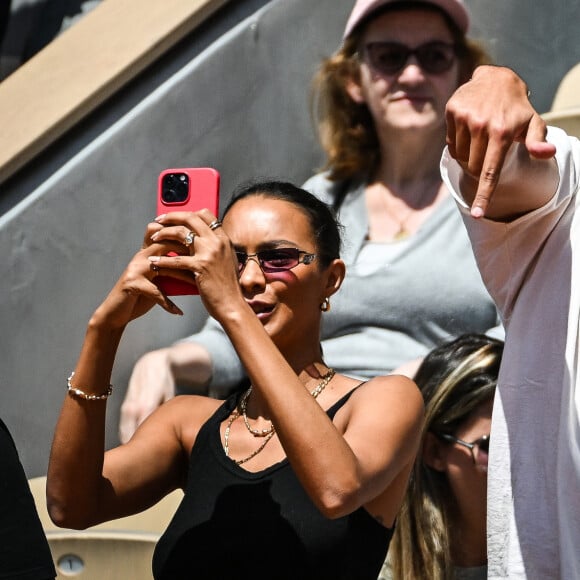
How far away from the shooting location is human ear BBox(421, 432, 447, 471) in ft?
9.53

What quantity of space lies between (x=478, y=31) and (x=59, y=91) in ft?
4.23

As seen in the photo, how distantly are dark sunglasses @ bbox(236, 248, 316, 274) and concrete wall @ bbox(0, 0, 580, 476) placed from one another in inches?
51.8

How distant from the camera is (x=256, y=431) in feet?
7.80

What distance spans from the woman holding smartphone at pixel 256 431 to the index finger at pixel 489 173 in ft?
1.64

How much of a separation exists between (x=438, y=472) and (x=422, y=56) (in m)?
1.17

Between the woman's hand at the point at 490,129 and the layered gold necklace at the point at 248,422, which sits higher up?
the woman's hand at the point at 490,129

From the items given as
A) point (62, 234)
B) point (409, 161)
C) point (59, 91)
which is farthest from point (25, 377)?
point (409, 161)

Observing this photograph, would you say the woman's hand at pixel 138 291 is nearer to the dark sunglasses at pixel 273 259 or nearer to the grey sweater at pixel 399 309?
the dark sunglasses at pixel 273 259

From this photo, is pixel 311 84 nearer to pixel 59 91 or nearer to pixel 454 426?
pixel 59 91

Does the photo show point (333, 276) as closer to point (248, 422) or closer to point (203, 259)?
point (248, 422)

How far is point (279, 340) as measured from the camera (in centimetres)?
239

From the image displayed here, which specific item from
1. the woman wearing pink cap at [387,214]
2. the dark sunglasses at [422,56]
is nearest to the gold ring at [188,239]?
the woman wearing pink cap at [387,214]

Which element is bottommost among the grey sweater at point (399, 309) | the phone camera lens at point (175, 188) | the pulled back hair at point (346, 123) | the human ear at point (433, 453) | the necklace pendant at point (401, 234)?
the human ear at point (433, 453)

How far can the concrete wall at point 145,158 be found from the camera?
3.65m
